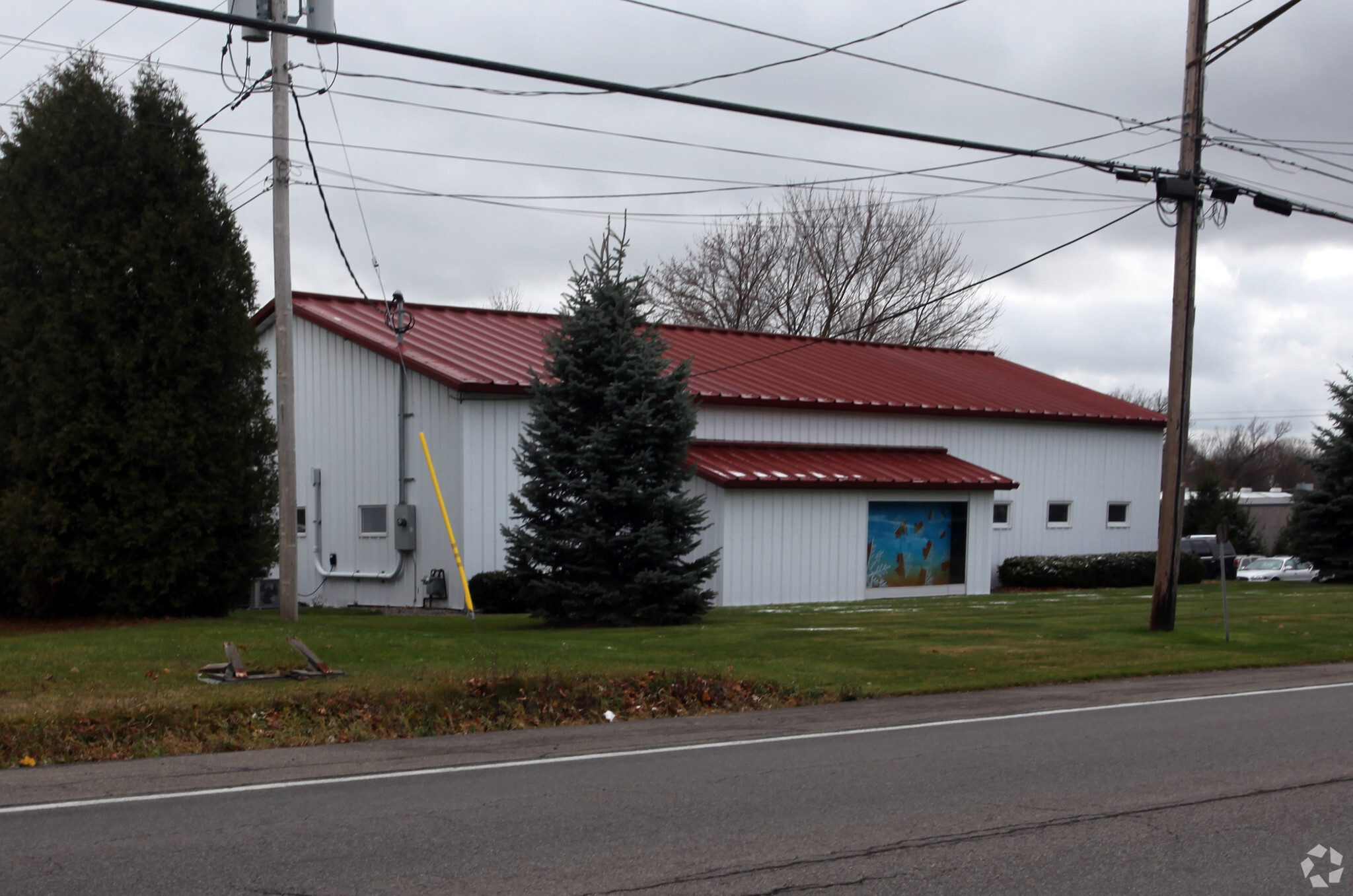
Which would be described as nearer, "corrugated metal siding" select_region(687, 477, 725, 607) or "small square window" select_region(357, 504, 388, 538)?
"corrugated metal siding" select_region(687, 477, 725, 607)

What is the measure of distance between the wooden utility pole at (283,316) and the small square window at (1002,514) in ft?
66.4

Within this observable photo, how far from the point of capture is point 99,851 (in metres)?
6.52

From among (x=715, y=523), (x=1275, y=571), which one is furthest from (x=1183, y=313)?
(x=1275, y=571)

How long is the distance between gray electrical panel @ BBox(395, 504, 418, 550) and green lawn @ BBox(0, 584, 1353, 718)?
3131mm

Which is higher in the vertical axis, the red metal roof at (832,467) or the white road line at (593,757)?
the red metal roof at (832,467)

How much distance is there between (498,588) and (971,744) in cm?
1559

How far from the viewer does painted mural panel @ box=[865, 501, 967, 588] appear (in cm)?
2817

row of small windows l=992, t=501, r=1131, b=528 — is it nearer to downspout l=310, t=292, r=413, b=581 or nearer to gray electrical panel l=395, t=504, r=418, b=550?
gray electrical panel l=395, t=504, r=418, b=550

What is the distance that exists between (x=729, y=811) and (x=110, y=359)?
1497 cm

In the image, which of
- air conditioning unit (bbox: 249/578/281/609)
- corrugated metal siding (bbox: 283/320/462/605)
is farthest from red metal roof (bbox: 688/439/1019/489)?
air conditioning unit (bbox: 249/578/281/609)

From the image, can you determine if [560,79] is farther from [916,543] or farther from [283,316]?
[916,543]

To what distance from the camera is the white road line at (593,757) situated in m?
7.82

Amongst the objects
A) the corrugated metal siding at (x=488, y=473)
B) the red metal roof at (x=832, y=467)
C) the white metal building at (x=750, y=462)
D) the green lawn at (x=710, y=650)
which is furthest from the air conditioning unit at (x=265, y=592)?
the red metal roof at (x=832, y=467)

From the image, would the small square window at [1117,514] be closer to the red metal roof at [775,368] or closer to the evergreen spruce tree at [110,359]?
the red metal roof at [775,368]
